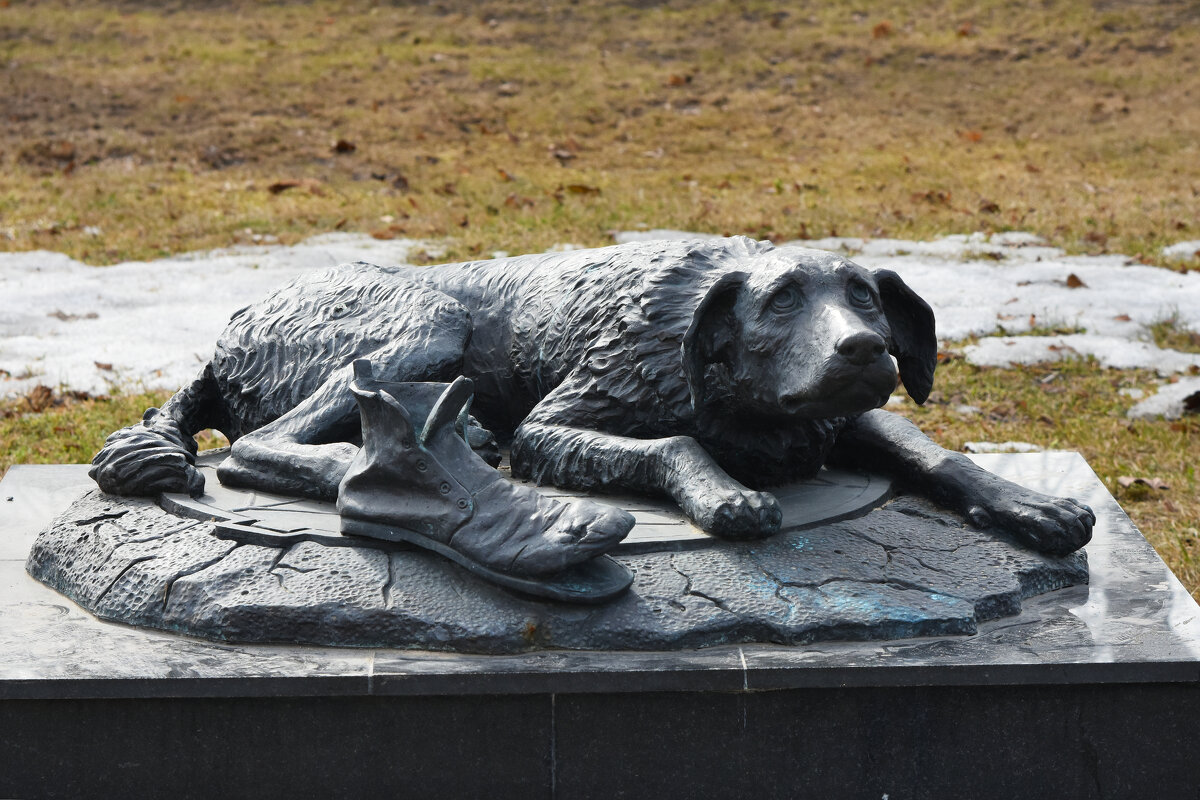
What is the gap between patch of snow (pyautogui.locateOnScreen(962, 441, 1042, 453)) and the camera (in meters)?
6.92

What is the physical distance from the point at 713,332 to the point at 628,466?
0.49 metres

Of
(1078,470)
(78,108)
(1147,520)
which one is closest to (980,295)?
(1147,520)

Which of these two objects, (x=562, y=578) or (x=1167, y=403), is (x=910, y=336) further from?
(x=1167, y=403)

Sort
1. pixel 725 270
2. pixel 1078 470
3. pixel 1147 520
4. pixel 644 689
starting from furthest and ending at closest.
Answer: pixel 1147 520 → pixel 1078 470 → pixel 725 270 → pixel 644 689

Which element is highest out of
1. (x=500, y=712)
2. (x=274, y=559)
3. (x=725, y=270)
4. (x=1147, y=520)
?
(x=725, y=270)

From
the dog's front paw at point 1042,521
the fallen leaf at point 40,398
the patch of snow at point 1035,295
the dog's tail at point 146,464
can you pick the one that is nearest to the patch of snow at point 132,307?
the fallen leaf at point 40,398

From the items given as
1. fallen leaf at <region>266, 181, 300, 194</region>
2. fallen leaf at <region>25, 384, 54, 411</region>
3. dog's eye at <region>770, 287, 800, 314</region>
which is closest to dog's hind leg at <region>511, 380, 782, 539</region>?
dog's eye at <region>770, 287, 800, 314</region>

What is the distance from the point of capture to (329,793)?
138 inches

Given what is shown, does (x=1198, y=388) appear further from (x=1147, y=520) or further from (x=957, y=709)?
(x=957, y=709)

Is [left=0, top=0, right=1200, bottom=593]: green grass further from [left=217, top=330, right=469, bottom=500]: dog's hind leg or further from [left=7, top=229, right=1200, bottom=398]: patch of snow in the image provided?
[left=217, top=330, right=469, bottom=500]: dog's hind leg

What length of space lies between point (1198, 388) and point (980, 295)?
1934 mm

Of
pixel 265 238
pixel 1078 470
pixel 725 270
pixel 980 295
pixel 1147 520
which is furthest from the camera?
pixel 265 238

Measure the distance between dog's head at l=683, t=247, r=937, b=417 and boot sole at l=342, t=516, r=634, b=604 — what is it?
672mm

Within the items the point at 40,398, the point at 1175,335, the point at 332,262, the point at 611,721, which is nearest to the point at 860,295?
the point at 611,721
